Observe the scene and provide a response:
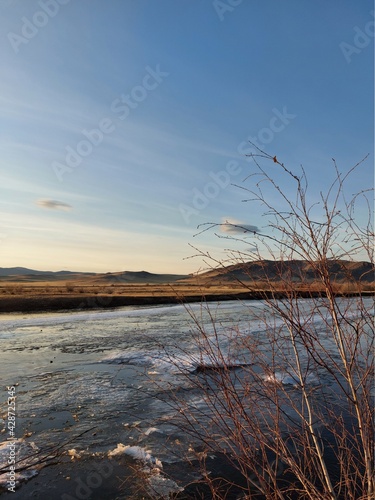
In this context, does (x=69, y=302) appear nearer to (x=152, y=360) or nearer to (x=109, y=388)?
(x=152, y=360)

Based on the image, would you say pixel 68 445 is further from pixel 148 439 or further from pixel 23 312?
pixel 23 312

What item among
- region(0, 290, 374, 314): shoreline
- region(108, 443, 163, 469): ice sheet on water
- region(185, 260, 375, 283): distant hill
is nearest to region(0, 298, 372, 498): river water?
region(108, 443, 163, 469): ice sheet on water

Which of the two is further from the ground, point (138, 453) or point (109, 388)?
point (109, 388)

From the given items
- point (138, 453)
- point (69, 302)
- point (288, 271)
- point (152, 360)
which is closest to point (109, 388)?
point (152, 360)

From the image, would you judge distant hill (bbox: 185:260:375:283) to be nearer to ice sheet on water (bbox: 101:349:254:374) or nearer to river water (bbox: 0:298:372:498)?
river water (bbox: 0:298:372:498)

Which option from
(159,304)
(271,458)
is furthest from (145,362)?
(159,304)

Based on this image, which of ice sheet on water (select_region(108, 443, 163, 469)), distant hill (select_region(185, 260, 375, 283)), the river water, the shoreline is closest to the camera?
distant hill (select_region(185, 260, 375, 283))

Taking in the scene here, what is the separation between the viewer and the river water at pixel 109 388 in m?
5.87

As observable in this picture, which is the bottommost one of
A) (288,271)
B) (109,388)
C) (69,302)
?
(109,388)

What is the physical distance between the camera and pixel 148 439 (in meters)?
6.49

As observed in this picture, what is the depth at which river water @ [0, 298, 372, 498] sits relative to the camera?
5.87m

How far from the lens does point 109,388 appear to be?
9305 mm

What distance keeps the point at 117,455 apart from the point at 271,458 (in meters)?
2.37

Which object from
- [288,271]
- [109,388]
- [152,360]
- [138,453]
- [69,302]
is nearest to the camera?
[288,271]
